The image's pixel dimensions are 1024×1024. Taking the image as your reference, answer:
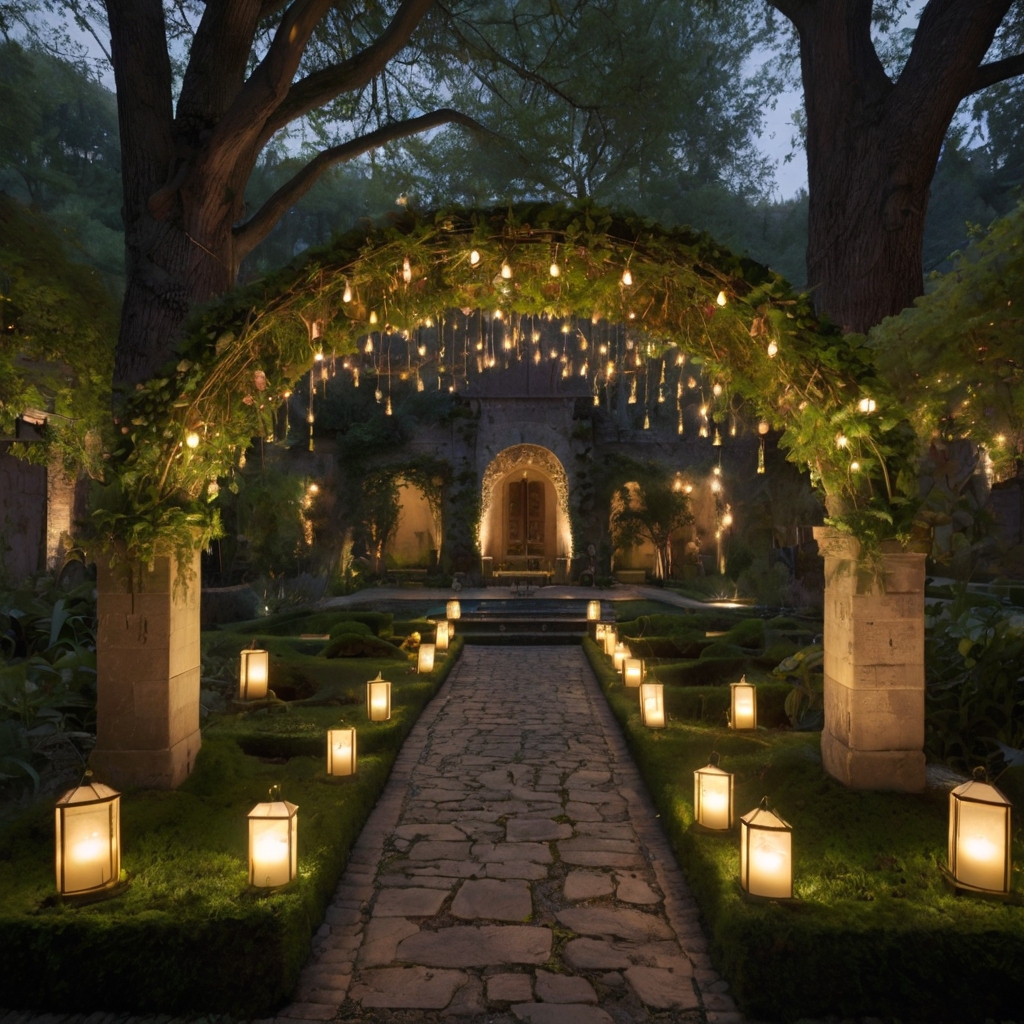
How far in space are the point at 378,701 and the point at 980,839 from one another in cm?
453

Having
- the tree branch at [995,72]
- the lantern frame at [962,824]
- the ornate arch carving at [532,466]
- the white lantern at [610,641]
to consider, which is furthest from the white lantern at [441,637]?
the ornate arch carving at [532,466]

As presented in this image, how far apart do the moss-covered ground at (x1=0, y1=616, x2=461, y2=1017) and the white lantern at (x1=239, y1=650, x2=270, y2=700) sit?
4.55 ft

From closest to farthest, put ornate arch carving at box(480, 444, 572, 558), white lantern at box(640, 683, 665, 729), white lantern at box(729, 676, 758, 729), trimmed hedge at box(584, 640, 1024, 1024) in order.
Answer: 1. trimmed hedge at box(584, 640, 1024, 1024)
2. white lantern at box(729, 676, 758, 729)
3. white lantern at box(640, 683, 665, 729)
4. ornate arch carving at box(480, 444, 572, 558)

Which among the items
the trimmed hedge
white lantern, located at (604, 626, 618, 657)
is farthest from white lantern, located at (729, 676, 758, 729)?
white lantern, located at (604, 626, 618, 657)

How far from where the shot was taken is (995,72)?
7215 millimetres

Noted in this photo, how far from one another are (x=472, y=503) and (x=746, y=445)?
859 centimetres

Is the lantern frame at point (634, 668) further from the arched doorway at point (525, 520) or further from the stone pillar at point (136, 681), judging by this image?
the arched doorway at point (525, 520)

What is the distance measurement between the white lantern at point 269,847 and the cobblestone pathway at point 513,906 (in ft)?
1.28

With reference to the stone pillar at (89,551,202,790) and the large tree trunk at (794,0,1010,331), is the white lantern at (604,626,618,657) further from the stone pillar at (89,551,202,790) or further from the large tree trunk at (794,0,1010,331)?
the stone pillar at (89,551,202,790)

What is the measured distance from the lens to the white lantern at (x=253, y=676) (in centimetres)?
682

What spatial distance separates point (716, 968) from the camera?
3268 millimetres

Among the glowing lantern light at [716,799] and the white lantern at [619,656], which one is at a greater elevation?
the glowing lantern light at [716,799]

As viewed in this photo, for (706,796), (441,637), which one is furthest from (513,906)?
(441,637)

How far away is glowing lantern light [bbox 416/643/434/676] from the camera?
29.3 ft
